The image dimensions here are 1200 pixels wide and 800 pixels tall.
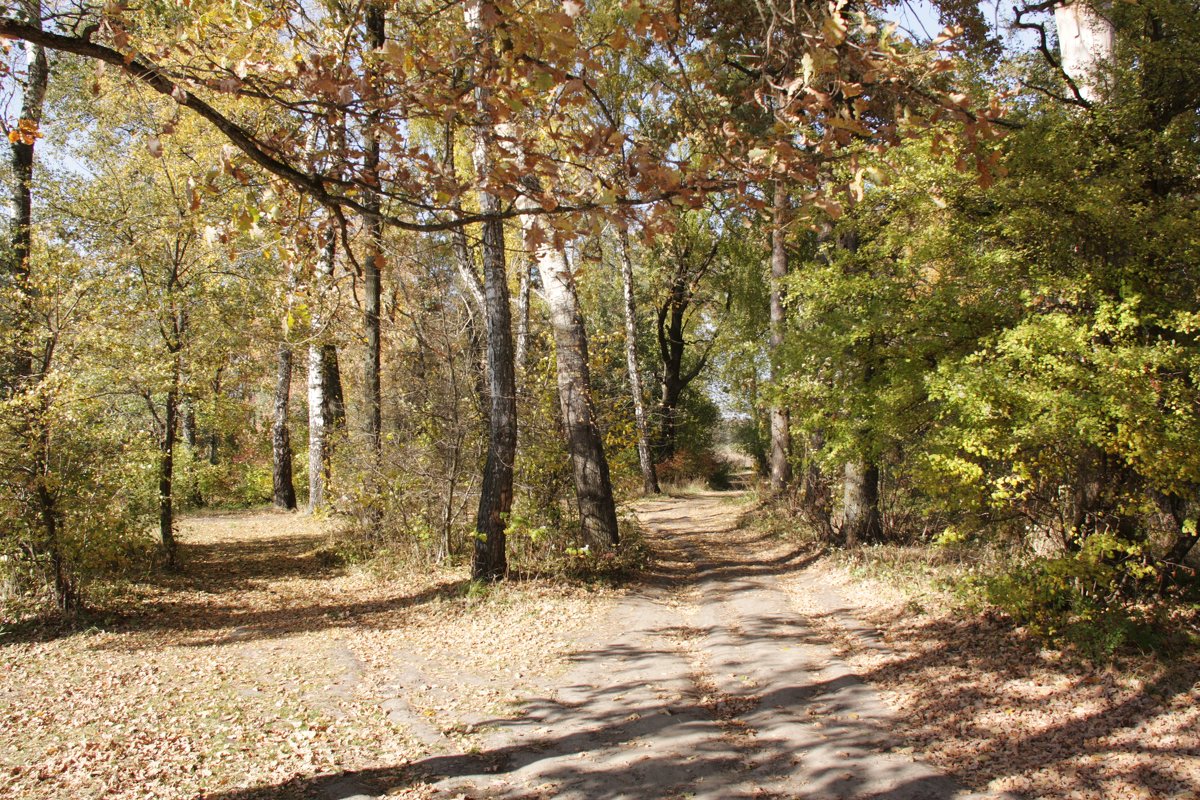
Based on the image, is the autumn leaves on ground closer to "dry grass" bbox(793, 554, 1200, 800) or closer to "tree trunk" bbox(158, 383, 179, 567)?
"dry grass" bbox(793, 554, 1200, 800)

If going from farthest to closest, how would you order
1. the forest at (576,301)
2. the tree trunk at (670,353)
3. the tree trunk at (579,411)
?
1. the tree trunk at (670,353)
2. the tree trunk at (579,411)
3. the forest at (576,301)

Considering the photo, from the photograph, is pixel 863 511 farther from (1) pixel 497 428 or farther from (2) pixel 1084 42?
(2) pixel 1084 42

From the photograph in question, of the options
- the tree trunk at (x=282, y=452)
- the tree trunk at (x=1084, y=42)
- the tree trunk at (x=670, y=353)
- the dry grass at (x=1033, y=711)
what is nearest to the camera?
the dry grass at (x=1033, y=711)

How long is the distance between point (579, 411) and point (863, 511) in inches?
174

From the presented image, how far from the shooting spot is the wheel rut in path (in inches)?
176

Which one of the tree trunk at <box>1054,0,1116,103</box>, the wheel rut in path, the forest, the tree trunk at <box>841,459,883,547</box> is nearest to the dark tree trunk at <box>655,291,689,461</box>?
the forest

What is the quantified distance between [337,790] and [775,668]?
3753mm

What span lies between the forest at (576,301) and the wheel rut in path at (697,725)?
0.20m

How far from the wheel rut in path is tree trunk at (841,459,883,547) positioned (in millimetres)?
2582

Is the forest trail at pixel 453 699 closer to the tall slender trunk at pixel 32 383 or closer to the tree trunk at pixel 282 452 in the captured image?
the tall slender trunk at pixel 32 383

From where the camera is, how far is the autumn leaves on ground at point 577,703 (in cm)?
451

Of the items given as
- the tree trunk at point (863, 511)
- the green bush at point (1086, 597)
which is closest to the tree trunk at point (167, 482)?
the tree trunk at point (863, 511)

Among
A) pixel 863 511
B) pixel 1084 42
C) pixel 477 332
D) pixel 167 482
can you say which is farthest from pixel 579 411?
pixel 1084 42

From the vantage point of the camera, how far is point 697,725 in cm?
534
